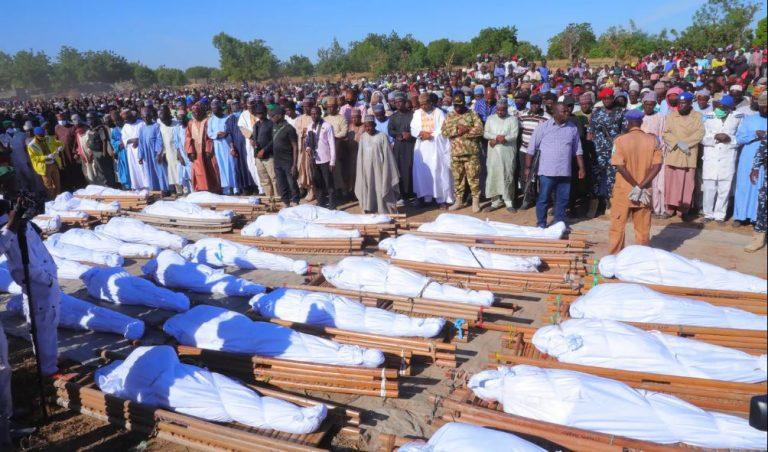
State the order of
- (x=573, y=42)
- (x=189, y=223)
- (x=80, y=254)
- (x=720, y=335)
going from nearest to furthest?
(x=720, y=335), (x=80, y=254), (x=189, y=223), (x=573, y=42)

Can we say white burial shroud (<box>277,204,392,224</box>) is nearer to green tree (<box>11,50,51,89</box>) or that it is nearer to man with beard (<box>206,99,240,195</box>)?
man with beard (<box>206,99,240,195</box>)

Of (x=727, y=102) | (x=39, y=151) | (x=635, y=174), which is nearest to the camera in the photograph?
(x=635, y=174)

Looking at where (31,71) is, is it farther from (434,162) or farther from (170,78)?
(434,162)

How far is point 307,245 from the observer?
21.2 feet

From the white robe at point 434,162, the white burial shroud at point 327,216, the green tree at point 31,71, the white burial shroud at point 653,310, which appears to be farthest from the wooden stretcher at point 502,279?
the green tree at point 31,71

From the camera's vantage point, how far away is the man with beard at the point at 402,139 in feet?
26.1

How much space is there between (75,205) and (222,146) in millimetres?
2547

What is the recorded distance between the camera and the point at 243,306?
5.17 m

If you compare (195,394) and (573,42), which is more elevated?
(573,42)

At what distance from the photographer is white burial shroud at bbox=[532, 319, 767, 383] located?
10.8 feet

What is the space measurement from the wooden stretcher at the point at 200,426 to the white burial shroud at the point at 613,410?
38.3 inches

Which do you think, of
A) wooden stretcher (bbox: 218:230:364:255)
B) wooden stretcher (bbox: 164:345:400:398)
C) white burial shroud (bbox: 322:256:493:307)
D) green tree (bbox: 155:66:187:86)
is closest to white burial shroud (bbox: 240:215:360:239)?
wooden stretcher (bbox: 218:230:364:255)

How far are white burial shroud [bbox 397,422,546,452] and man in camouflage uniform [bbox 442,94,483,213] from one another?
5038 millimetres

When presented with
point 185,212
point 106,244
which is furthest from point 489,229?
point 106,244
